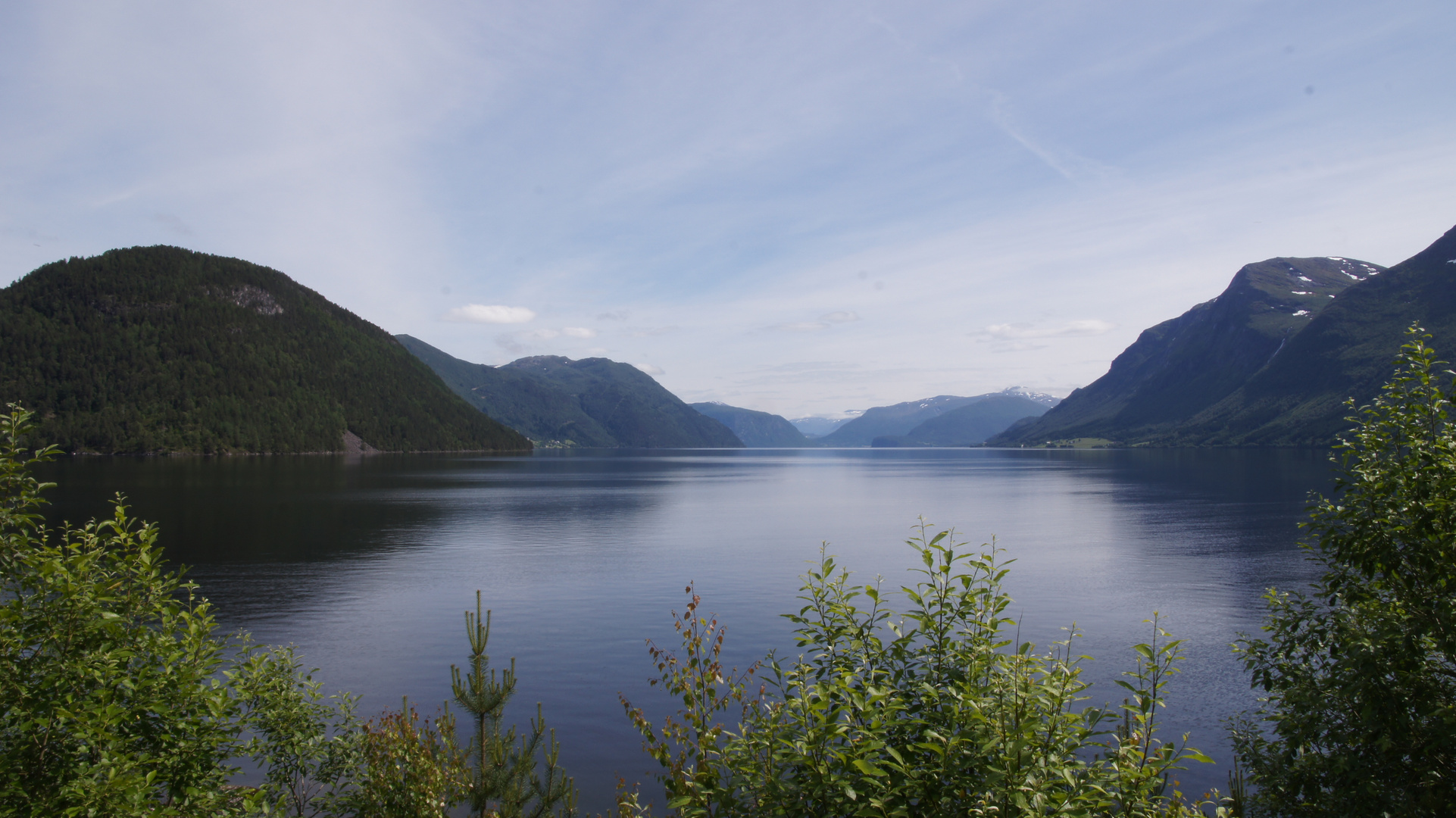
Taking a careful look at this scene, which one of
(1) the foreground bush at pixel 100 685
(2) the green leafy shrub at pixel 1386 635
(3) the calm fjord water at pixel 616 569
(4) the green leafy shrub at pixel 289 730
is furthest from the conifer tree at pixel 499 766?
(2) the green leafy shrub at pixel 1386 635

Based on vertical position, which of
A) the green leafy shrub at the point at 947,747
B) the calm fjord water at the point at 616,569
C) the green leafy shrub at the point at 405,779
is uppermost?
the green leafy shrub at the point at 947,747

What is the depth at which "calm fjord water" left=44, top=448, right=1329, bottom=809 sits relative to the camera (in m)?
32.6

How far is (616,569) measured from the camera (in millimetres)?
59625

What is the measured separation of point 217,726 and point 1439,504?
61.2ft

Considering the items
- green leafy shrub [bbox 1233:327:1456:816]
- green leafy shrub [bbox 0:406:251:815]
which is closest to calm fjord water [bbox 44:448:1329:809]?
green leafy shrub [bbox 1233:327:1456:816]

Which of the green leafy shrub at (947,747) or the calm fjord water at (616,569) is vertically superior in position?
the green leafy shrub at (947,747)

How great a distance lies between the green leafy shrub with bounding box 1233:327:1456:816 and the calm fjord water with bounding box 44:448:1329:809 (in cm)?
1256

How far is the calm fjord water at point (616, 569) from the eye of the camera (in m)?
32.6

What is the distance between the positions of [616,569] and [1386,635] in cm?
5300

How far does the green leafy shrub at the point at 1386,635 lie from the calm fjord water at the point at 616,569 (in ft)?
41.2

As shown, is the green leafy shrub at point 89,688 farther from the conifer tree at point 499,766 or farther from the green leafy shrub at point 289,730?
the conifer tree at point 499,766

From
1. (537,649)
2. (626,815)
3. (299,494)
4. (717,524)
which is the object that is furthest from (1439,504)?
(299,494)

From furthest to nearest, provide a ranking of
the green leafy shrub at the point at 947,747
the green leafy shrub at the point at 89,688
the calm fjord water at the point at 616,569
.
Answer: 1. the calm fjord water at the point at 616,569
2. the green leafy shrub at the point at 89,688
3. the green leafy shrub at the point at 947,747

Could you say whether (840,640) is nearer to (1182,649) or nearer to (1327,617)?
(1327,617)
